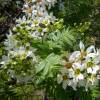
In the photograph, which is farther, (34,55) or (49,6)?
(49,6)

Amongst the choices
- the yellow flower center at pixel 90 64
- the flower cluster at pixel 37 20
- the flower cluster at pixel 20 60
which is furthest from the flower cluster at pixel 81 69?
the flower cluster at pixel 37 20

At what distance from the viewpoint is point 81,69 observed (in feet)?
8.43

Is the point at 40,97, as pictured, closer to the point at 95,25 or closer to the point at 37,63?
the point at 95,25

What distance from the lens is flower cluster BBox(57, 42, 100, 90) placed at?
8.39 feet

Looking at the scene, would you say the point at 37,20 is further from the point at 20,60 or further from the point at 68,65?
the point at 68,65

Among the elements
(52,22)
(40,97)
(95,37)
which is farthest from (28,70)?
(95,37)

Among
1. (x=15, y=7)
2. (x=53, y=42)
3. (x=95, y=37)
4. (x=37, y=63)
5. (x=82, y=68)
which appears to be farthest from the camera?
(x=15, y=7)

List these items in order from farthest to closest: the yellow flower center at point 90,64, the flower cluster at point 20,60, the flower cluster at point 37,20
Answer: the flower cluster at point 37,20 → the flower cluster at point 20,60 → the yellow flower center at point 90,64

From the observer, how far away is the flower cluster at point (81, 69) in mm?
2557

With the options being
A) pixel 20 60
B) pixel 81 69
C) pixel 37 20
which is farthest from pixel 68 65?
pixel 37 20

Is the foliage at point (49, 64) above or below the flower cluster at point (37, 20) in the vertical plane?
below

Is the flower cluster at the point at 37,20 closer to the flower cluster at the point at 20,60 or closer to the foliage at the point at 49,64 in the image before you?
the foliage at the point at 49,64

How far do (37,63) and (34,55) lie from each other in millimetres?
85

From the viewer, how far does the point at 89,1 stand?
4.84 m
